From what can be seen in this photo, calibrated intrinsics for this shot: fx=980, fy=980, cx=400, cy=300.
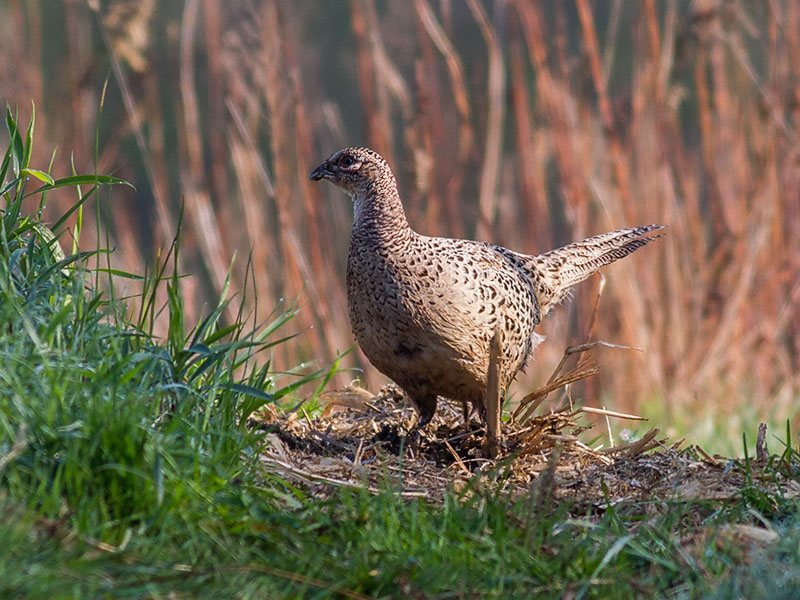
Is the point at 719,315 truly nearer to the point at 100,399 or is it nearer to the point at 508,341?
the point at 508,341

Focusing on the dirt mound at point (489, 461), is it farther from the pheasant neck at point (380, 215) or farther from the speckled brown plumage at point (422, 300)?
the pheasant neck at point (380, 215)

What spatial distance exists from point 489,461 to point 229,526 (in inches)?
47.0

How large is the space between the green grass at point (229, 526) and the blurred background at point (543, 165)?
2534 millimetres

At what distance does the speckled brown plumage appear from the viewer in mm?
3398

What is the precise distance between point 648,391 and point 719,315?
0.67 metres

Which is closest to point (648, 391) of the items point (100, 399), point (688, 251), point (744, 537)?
point (688, 251)

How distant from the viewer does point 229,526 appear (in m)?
2.28

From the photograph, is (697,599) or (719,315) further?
(719,315)

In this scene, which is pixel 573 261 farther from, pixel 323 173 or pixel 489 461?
pixel 489 461

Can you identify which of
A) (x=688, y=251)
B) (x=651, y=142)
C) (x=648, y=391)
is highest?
(x=651, y=142)

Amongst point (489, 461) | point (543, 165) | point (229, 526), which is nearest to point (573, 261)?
point (489, 461)

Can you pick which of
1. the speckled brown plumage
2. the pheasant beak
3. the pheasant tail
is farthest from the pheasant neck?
the pheasant tail

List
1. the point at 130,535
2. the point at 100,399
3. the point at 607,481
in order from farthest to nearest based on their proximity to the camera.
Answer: the point at 607,481
the point at 100,399
the point at 130,535

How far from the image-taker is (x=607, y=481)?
3.05m
